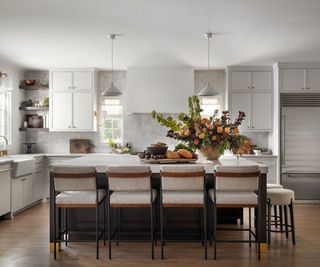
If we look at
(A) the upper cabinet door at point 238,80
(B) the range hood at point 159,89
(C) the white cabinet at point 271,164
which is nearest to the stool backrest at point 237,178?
(C) the white cabinet at point 271,164

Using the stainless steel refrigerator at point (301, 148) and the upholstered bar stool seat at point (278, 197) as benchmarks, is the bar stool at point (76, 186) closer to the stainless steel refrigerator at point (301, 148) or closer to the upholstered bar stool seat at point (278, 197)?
the upholstered bar stool seat at point (278, 197)

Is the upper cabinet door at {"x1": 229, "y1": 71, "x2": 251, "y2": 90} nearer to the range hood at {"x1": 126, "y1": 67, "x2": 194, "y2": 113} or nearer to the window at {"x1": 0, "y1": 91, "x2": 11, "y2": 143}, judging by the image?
the range hood at {"x1": 126, "y1": 67, "x2": 194, "y2": 113}

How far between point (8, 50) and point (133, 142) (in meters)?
2.96

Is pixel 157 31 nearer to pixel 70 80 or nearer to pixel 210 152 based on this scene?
pixel 210 152

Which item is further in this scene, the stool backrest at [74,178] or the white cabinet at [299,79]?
the white cabinet at [299,79]

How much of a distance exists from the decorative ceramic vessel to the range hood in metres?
2.77

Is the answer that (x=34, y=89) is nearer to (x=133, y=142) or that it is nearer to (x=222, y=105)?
(x=133, y=142)

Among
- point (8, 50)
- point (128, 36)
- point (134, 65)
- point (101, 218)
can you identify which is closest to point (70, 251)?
point (101, 218)

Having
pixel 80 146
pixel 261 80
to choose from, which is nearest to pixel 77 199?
pixel 80 146

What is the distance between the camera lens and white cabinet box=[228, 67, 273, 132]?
26.2 ft

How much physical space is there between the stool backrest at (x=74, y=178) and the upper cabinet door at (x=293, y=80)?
15.4 ft

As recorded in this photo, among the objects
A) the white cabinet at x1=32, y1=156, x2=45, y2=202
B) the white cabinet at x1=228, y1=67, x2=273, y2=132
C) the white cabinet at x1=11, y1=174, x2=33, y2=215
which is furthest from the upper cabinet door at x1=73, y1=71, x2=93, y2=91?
the white cabinet at x1=228, y1=67, x2=273, y2=132

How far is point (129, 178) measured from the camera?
424 centimetres

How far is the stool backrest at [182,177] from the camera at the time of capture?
13.8ft
